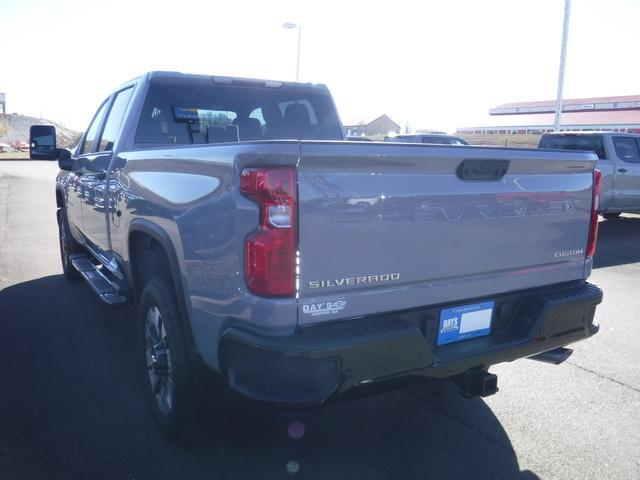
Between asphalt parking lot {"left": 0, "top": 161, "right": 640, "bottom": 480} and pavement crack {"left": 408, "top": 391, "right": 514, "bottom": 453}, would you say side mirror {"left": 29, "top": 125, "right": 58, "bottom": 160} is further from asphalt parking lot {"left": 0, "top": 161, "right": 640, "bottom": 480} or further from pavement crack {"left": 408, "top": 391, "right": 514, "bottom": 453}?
pavement crack {"left": 408, "top": 391, "right": 514, "bottom": 453}

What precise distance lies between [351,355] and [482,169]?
3.69 ft

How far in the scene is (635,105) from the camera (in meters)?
52.7

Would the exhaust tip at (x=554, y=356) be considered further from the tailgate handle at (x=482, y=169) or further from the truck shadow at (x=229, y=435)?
the tailgate handle at (x=482, y=169)

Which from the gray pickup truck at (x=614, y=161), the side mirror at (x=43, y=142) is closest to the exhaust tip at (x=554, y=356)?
the side mirror at (x=43, y=142)

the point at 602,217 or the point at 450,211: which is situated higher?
the point at 450,211

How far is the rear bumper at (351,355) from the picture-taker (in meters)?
2.17

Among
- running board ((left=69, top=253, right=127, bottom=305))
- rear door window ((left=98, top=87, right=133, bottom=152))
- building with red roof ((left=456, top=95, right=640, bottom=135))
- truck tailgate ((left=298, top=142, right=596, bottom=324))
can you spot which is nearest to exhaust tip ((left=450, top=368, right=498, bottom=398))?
truck tailgate ((left=298, top=142, right=596, bottom=324))

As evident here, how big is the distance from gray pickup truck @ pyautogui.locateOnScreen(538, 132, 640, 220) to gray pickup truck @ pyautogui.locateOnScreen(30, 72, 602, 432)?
29.1ft

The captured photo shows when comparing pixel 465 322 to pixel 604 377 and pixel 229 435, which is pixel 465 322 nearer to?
pixel 229 435

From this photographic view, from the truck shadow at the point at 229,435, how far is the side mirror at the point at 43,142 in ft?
6.87

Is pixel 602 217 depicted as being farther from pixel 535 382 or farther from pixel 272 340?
pixel 272 340

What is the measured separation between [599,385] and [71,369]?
375cm

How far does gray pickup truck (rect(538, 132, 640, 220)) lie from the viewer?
1097 cm

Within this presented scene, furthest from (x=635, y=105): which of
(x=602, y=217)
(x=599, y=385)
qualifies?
(x=599, y=385)
